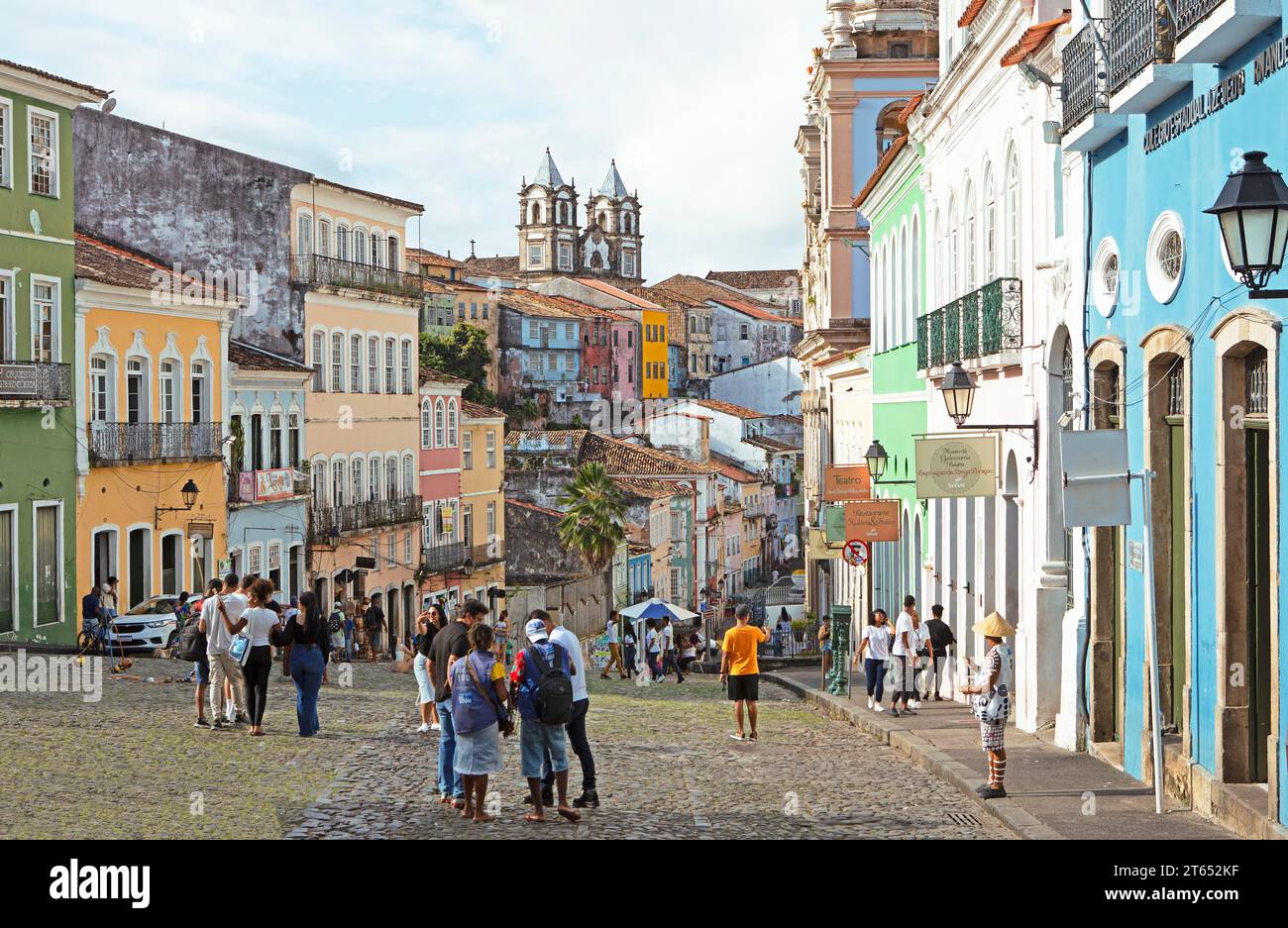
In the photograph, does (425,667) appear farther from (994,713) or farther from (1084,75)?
(1084,75)

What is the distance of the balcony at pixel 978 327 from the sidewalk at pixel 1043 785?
401 cm

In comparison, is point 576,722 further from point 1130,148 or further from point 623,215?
point 623,215

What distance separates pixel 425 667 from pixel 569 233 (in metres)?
170

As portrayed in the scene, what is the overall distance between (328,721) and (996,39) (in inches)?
387

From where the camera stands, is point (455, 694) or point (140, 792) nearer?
point (455, 694)

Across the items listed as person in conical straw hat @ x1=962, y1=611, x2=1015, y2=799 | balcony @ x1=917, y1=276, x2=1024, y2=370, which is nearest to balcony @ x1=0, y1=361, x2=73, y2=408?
balcony @ x1=917, y1=276, x2=1024, y2=370

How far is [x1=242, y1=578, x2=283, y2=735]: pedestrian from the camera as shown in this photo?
16312 millimetres

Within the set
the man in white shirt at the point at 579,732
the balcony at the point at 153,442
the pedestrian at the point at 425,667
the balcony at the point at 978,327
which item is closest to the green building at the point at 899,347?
the balcony at the point at 978,327

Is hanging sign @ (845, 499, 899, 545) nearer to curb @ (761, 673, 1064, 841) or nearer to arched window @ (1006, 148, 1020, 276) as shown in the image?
curb @ (761, 673, 1064, 841)

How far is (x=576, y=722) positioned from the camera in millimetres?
13391

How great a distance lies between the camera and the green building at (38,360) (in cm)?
2970

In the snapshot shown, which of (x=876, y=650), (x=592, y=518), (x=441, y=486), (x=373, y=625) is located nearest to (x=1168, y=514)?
(x=876, y=650)

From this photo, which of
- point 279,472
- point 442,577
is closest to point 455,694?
point 279,472

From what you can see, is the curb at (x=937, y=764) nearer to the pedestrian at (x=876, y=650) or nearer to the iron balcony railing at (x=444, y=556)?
the pedestrian at (x=876, y=650)
